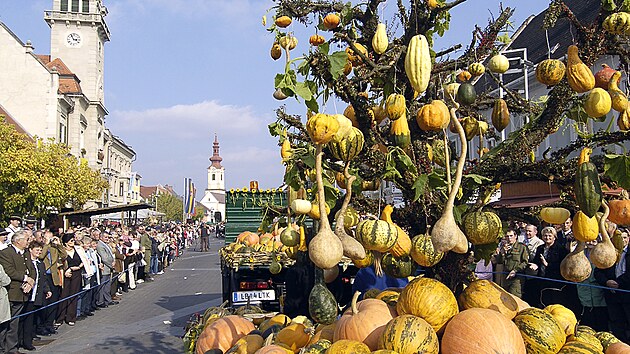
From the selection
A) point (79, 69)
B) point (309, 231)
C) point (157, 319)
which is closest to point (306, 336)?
point (309, 231)

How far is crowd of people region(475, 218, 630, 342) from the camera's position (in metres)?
7.56

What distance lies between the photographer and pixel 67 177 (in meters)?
27.5

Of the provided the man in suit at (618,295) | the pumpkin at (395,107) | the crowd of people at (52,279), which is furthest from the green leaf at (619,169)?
the crowd of people at (52,279)

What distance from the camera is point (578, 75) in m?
2.84

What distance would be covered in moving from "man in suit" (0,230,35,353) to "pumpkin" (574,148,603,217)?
8.58 m

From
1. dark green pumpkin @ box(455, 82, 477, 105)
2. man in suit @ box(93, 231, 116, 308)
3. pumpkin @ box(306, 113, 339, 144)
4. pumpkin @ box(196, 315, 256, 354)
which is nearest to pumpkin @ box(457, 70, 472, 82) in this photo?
dark green pumpkin @ box(455, 82, 477, 105)

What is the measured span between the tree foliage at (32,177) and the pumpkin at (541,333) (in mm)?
25856

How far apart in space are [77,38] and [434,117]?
196 ft

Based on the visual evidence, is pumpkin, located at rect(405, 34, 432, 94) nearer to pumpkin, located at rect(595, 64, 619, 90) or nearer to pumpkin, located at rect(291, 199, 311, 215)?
pumpkin, located at rect(291, 199, 311, 215)

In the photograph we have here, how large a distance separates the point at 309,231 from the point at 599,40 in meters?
2.41

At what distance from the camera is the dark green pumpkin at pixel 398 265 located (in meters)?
3.48

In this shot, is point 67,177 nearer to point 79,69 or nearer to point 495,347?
point 495,347

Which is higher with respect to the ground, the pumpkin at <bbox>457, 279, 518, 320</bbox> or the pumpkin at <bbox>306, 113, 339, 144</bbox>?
the pumpkin at <bbox>306, 113, 339, 144</bbox>

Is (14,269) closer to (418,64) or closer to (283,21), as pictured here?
(283,21)
